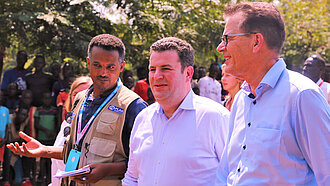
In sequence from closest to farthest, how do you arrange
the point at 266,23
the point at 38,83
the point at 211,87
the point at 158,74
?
1. the point at 266,23
2. the point at 158,74
3. the point at 38,83
4. the point at 211,87

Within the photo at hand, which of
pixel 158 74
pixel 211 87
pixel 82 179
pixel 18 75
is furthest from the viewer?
pixel 211 87

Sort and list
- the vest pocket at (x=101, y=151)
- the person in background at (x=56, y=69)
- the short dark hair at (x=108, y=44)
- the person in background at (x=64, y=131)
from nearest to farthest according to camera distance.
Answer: the vest pocket at (x=101, y=151) < the short dark hair at (x=108, y=44) < the person in background at (x=64, y=131) < the person in background at (x=56, y=69)

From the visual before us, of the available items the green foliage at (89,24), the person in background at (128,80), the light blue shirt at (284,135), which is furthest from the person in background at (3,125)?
the light blue shirt at (284,135)

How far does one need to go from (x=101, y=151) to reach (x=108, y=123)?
0.25 metres

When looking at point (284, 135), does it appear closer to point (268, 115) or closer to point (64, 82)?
point (268, 115)

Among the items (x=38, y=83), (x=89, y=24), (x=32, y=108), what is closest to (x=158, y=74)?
(x=32, y=108)

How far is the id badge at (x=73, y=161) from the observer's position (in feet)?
10.4

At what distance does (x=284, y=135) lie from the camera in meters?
1.96

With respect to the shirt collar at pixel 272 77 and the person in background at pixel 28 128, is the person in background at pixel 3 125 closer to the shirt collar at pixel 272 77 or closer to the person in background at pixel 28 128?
the person in background at pixel 28 128

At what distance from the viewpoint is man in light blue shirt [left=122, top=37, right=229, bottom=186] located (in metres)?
2.60

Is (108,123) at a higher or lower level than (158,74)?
lower

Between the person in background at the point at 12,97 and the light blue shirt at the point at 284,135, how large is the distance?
264 inches

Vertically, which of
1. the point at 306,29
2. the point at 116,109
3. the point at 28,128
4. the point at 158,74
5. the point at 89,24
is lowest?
the point at 28,128

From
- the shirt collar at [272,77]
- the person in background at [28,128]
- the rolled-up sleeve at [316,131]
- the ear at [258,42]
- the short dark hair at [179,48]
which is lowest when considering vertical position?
the person in background at [28,128]
